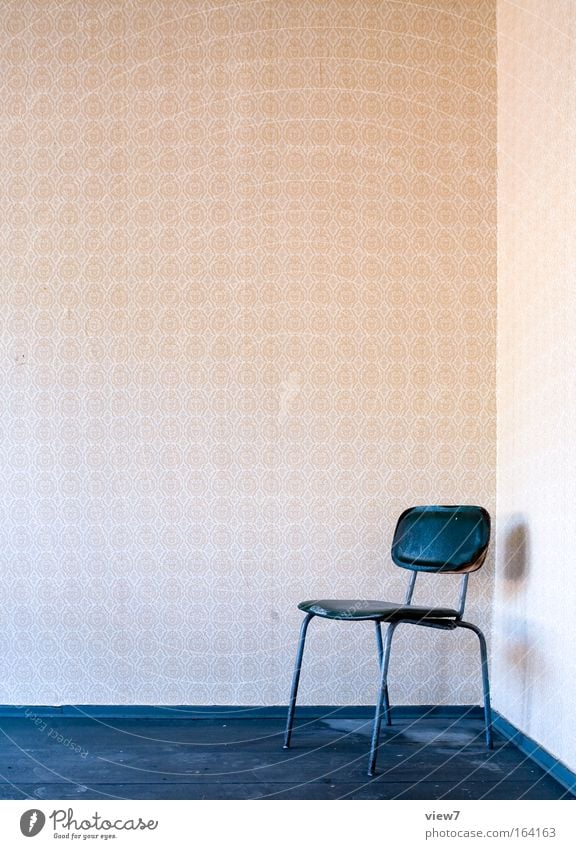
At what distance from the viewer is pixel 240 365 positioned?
283cm

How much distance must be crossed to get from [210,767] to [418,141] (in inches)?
76.2

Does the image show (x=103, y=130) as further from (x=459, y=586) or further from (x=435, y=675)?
(x=435, y=675)

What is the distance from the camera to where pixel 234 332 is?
283 centimetres

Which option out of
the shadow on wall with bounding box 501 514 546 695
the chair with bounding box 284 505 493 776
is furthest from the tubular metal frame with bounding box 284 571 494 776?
the shadow on wall with bounding box 501 514 546 695

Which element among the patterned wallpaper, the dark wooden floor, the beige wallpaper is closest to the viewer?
the dark wooden floor

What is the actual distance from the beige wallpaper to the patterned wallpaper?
138mm

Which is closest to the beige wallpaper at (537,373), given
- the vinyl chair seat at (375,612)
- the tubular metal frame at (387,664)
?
the tubular metal frame at (387,664)

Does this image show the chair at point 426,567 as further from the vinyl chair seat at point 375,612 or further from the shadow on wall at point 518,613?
the shadow on wall at point 518,613

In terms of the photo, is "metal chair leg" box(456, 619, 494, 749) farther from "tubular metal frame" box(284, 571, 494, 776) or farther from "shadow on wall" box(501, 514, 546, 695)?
"shadow on wall" box(501, 514, 546, 695)

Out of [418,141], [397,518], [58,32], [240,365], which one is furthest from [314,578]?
[58,32]

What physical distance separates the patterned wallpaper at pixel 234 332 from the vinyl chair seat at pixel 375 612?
1.30ft

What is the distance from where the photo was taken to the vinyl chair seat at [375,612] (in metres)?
2.29

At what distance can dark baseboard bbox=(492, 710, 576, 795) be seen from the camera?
2102mm

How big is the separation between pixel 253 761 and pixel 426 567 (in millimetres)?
721
